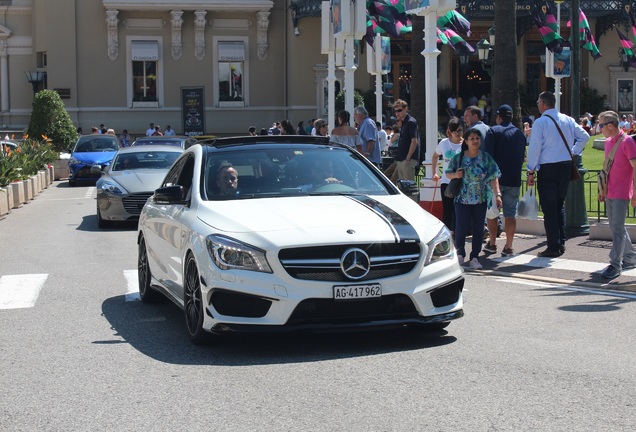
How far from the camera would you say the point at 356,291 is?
24.8 feet

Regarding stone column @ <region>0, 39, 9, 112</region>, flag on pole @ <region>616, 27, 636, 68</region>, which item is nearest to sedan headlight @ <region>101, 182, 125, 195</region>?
flag on pole @ <region>616, 27, 636, 68</region>

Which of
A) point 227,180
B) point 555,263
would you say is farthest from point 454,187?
point 227,180

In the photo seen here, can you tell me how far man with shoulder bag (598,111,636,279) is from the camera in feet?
37.6

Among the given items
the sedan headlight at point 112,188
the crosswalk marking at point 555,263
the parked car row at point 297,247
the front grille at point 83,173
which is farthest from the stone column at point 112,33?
the parked car row at point 297,247

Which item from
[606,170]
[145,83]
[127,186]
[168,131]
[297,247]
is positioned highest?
[145,83]

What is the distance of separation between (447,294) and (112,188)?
12286 mm

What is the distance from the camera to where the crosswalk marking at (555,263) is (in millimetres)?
12680

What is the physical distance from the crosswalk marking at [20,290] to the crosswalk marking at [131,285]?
3.17 ft

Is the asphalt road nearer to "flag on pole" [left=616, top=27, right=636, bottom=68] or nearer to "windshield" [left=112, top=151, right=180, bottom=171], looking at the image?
"windshield" [left=112, top=151, right=180, bottom=171]

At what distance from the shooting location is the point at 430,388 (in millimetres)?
6672

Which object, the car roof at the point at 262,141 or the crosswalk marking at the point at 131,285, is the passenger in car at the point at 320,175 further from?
the crosswalk marking at the point at 131,285

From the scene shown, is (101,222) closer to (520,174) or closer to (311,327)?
(520,174)

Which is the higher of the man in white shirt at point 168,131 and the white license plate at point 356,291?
the man in white shirt at point 168,131

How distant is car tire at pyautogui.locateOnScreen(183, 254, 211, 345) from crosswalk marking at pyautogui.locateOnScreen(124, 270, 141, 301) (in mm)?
2820
